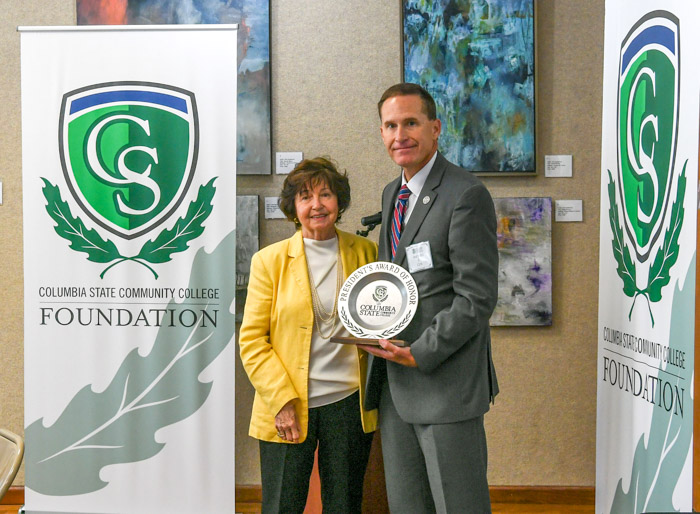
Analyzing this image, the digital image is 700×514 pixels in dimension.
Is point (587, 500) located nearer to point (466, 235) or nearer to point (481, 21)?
point (466, 235)

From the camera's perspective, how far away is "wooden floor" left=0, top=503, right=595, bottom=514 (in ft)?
11.4

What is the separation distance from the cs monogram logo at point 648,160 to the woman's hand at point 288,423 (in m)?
1.22

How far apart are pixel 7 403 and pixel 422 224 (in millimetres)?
2836

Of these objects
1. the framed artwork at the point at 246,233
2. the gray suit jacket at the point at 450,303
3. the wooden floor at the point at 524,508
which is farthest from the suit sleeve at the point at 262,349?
the wooden floor at the point at 524,508

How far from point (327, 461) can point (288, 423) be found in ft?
0.72

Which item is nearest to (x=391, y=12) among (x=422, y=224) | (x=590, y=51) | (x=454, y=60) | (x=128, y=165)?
(x=454, y=60)

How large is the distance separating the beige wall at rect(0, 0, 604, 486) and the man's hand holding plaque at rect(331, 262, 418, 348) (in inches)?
57.6

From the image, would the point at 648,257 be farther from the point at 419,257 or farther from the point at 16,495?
the point at 16,495

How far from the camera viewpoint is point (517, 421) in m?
3.55

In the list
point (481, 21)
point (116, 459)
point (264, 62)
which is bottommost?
point (116, 459)

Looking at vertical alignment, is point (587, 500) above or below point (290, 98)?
below

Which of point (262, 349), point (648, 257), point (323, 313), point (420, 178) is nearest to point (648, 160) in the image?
point (648, 257)

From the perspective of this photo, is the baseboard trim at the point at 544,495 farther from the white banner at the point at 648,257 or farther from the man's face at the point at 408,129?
the man's face at the point at 408,129

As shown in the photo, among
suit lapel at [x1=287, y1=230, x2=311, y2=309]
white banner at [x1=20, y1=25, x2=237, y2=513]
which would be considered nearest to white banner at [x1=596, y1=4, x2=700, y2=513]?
suit lapel at [x1=287, y1=230, x2=311, y2=309]
